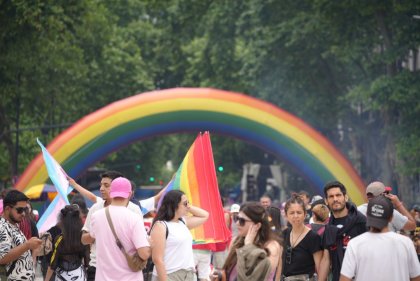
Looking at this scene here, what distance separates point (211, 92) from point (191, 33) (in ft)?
84.9

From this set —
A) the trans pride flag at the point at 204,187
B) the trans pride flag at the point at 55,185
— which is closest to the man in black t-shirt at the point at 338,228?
the trans pride flag at the point at 204,187

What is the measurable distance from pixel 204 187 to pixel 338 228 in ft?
11.6

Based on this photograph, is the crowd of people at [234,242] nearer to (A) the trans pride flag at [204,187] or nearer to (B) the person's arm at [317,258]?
(B) the person's arm at [317,258]

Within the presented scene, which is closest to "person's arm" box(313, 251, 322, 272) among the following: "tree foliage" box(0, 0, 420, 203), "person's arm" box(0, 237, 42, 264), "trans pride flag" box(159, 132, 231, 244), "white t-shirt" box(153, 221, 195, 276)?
"white t-shirt" box(153, 221, 195, 276)

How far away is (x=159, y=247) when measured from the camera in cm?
1139

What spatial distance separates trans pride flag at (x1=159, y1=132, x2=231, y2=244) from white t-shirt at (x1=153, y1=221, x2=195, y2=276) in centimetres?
294

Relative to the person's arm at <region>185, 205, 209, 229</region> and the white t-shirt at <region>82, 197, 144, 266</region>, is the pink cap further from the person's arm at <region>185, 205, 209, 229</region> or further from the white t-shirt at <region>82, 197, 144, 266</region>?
the person's arm at <region>185, 205, 209, 229</region>

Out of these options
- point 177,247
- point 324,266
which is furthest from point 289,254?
point 177,247

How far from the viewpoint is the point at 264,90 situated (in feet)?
151

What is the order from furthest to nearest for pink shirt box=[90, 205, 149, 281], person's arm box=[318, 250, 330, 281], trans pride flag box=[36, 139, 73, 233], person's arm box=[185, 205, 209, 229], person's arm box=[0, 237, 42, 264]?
trans pride flag box=[36, 139, 73, 233] → person's arm box=[185, 205, 209, 229] → person's arm box=[318, 250, 330, 281] → person's arm box=[0, 237, 42, 264] → pink shirt box=[90, 205, 149, 281]

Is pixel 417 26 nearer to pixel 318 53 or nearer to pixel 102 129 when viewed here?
pixel 318 53

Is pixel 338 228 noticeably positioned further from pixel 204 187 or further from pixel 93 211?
pixel 204 187

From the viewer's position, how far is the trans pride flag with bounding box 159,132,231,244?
14875mm

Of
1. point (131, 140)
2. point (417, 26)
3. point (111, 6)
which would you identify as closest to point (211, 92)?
point (131, 140)
